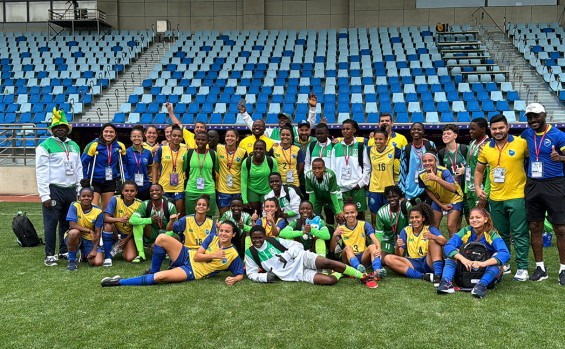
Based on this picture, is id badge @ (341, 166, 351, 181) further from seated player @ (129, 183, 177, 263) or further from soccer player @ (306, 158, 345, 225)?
seated player @ (129, 183, 177, 263)

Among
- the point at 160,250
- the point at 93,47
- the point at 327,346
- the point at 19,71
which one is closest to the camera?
the point at 327,346

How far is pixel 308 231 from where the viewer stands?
5734 mm

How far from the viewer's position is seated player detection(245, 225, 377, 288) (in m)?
5.23

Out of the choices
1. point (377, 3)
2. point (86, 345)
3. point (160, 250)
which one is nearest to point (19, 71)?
point (377, 3)

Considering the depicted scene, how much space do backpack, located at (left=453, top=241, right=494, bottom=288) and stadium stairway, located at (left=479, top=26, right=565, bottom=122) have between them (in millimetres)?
11135

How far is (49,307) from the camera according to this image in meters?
4.44

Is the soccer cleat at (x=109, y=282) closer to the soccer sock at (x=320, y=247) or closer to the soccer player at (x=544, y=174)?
the soccer sock at (x=320, y=247)

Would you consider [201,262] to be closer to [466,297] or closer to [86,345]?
[86,345]

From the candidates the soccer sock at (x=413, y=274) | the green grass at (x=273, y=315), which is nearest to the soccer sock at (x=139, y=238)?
the green grass at (x=273, y=315)

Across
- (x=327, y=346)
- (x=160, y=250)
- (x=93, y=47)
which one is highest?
(x=93, y=47)

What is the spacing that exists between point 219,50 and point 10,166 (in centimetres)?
1035

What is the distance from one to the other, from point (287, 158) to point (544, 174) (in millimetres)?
3311

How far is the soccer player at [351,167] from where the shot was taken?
6715mm

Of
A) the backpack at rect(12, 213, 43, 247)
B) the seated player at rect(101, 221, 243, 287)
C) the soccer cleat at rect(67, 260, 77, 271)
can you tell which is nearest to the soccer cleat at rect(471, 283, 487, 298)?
the seated player at rect(101, 221, 243, 287)
